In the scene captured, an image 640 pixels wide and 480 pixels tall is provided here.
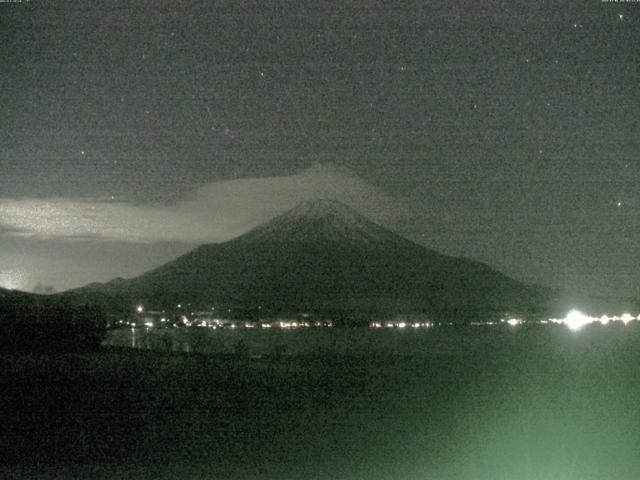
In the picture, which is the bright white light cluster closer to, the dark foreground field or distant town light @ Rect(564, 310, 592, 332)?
distant town light @ Rect(564, 310, 592, 332)

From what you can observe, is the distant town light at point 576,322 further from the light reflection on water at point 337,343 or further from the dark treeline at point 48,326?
the dark treeline at point 48,326

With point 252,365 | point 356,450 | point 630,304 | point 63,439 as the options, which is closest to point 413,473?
point 356,450

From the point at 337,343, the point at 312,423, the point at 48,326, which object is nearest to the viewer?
the point at 312,423

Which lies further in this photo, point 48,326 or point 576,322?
point 576,322

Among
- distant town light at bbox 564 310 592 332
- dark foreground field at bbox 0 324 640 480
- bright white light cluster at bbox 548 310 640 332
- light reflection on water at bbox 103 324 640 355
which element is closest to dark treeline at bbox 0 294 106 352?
light reflection on water at bbox 103 324 640 355

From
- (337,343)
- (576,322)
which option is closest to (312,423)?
(337,343)

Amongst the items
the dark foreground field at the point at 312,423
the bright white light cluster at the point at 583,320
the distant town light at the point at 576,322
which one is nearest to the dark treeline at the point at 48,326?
the dark foreground field at the point at 312,423

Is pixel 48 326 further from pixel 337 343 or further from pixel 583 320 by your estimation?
pixel 583 320
